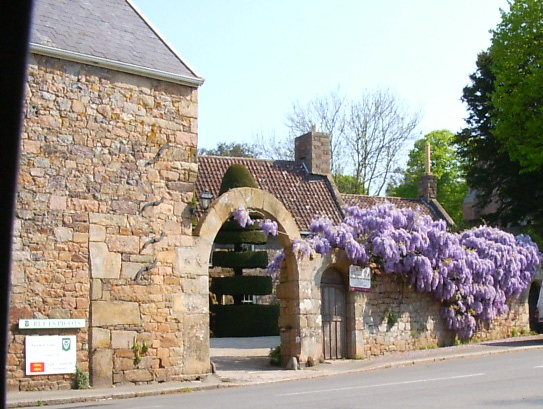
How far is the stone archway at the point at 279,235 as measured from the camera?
17.0m

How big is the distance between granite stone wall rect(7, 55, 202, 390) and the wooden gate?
377 centimetres

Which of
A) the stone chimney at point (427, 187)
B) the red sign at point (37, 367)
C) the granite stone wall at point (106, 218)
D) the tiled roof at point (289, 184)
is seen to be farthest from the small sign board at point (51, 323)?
the stone chimney at point (427, 187)

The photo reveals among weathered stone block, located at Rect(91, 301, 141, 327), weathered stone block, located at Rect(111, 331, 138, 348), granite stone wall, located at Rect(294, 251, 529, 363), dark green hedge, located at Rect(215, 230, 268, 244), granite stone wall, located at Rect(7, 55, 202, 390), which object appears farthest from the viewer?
dark green hedge, located at Rect(215, 230, 268, 244)

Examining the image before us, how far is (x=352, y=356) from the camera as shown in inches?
763

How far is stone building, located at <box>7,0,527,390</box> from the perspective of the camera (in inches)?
584

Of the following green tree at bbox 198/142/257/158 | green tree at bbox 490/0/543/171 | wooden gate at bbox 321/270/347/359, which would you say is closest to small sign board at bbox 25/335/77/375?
wooden gate at bbox 321/270/347/359

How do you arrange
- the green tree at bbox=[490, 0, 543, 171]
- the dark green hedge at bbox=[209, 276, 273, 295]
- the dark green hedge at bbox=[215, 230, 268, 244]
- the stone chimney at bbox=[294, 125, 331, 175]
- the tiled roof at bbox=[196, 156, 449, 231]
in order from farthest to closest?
1. the stone chimney at bbox=[294, 125, 331, 175]
2. the green tree at bbox=[490, 0, 543, 171]
3. the tiled roof at bbox=[196, 156, 449, 231]
4. the dark green hedge at bbox=[215, 230, 268, 244]
5. the dark green hedge at bbox=[209, 276, 273, 295]

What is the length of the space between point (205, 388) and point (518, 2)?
24.0m

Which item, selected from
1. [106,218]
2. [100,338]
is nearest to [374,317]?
[100,338]

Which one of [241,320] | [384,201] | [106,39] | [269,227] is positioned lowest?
[241,320]

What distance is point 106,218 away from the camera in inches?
617

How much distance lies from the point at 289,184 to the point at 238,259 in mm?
5668

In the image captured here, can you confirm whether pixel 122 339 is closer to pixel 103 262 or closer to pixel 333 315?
pixel 103 262

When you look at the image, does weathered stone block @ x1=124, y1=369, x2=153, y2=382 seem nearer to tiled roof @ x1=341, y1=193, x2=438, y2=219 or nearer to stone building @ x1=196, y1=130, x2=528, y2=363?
stone building @ x1=196, y1=130, x2=528, y2=363
